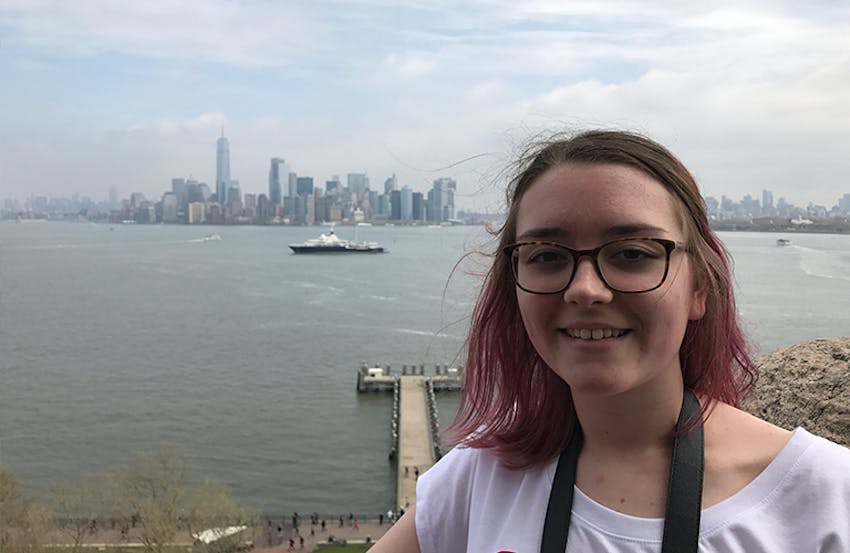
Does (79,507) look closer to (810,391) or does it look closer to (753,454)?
(810,391)

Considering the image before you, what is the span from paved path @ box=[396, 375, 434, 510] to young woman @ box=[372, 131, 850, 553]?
1000 cm

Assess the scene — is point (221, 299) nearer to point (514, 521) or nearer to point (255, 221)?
point (514, 521)

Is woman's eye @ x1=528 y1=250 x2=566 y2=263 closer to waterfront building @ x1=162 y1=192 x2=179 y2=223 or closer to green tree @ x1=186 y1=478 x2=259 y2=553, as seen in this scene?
green tree @ x1=186 y1=478 x2=259 y2=553

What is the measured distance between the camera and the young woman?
2.54 ft

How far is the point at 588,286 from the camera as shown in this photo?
0.82m

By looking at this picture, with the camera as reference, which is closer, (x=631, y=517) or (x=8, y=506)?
(x=631, y=517)

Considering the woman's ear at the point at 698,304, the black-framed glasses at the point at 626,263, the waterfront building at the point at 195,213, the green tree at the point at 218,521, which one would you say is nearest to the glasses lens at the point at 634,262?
the black-framed glasses at the point at 626,263

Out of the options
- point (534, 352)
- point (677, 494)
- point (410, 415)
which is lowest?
point (410, 415)

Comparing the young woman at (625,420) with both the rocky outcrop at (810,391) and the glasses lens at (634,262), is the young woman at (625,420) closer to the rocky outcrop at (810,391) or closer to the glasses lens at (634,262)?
the glasses lens at (634,262)

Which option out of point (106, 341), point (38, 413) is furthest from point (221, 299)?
point (38, 413)

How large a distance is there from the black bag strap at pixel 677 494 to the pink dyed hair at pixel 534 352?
54mm

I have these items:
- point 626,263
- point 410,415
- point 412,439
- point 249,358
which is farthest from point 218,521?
point 249,358

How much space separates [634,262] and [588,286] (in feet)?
0.19

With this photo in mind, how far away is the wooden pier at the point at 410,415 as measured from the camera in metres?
14.0
